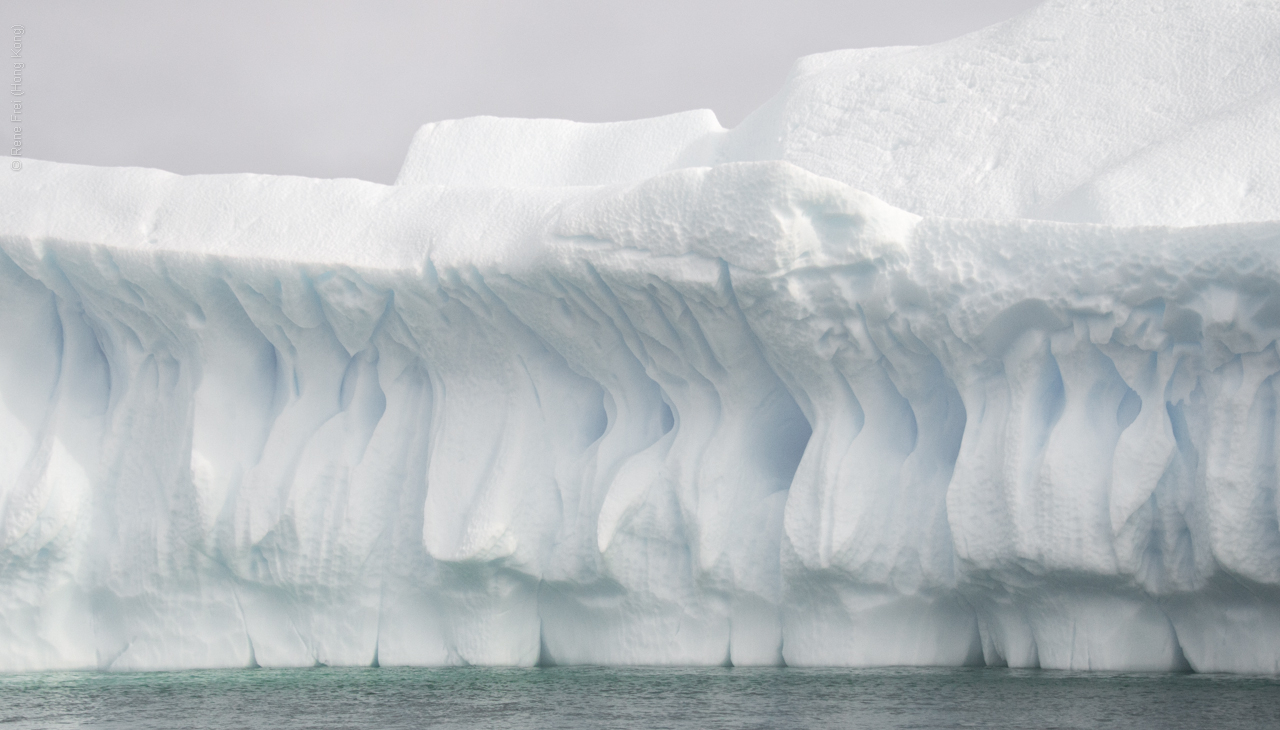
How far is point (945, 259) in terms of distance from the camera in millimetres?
5309

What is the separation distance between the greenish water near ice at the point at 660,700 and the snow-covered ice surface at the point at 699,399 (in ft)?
1.45

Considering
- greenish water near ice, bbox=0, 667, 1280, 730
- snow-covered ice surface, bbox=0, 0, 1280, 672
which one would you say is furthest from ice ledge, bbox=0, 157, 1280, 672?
greenish water near ice, bbox=0, 667, 1280, 730

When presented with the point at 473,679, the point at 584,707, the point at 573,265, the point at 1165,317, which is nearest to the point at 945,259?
the point at 1165,317

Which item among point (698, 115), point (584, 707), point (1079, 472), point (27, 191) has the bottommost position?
point (584, 707)

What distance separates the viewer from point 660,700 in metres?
4.56

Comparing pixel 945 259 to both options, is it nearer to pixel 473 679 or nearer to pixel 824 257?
pixel 824 257

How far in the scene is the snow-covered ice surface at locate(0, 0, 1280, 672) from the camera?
5055 millimetres

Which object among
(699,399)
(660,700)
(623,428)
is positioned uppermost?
(699,399)

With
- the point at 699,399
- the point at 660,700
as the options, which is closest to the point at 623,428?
the point at 699,399

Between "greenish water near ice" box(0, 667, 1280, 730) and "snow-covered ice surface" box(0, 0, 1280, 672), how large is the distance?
44cm

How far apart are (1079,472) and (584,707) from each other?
89.0 inches

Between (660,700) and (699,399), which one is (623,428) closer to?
(699,399)

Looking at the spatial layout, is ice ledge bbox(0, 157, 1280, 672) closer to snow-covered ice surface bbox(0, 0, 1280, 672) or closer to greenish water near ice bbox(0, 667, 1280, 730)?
snow-covered ice surface bbox(0, 0, 1280, 672)

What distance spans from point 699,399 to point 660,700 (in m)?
1.85
